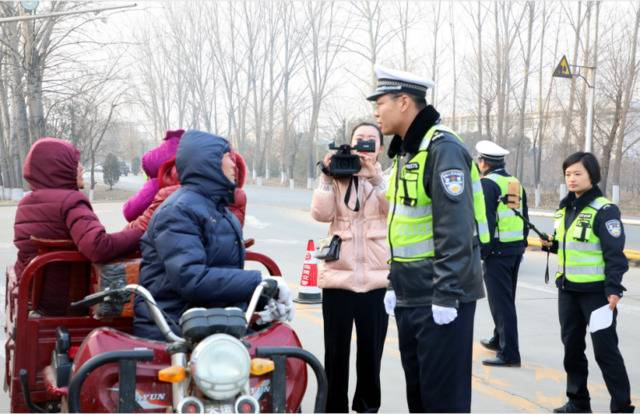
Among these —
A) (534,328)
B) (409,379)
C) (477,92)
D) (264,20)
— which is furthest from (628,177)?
(409,379)

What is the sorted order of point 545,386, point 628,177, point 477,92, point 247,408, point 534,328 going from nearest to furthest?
1. point 247,408
2. point 545,386
3. point 534,328
4. point 628,177
5. point 477,92

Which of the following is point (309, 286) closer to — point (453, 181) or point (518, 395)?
point (518, 395)

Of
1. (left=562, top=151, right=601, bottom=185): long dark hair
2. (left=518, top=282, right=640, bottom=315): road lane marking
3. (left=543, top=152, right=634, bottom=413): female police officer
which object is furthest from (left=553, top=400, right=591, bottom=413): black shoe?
(left=518, top=282, right=640, bottom=315): road lane marking

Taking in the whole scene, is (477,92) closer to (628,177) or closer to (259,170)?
(628,177)

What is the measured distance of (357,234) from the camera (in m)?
4.71

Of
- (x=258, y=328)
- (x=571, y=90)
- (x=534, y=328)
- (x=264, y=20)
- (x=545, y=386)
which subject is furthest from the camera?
(x=264, y=20)

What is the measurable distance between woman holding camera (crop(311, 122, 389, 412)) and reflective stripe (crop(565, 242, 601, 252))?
136 cm

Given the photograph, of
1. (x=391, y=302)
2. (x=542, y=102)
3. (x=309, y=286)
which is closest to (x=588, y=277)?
(x=391, y=302)

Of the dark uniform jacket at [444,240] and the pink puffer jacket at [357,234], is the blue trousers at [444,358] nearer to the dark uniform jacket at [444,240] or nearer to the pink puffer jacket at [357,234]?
the dark uniform jacket at [444,240]

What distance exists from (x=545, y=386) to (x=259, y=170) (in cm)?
5664

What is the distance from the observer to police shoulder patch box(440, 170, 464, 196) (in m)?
3.30

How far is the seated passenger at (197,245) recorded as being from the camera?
3266 millimetres

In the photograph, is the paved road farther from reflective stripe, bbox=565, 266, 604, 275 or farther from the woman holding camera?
reflective stripe, bbox=565, 266, 604, 275

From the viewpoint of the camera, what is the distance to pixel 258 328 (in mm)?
3680
